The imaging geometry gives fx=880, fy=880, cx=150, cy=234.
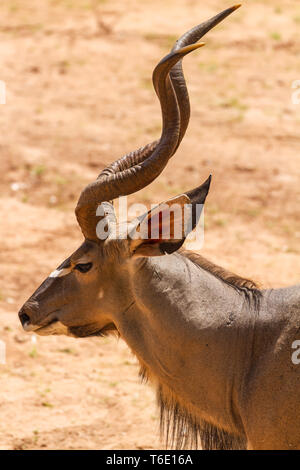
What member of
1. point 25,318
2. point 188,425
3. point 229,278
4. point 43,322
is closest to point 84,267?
point 43,322

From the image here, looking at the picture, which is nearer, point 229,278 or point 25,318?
point 229,278

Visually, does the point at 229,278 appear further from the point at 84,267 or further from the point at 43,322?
the point at 43,322

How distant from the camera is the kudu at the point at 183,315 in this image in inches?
237

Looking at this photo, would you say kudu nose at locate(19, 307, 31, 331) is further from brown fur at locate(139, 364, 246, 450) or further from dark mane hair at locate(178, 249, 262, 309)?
dark mane hair at locate(178, 249, 262, 309)

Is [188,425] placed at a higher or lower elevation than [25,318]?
lower

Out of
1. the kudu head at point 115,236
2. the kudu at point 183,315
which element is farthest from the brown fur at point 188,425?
the kudu head at point 115,236

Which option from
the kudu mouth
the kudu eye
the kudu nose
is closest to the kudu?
the kudu eye

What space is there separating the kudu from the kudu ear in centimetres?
1

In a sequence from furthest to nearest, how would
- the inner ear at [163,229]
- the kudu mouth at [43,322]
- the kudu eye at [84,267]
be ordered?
the kudu mouth at [43,322], the kudu eye at [84,267], the inner ear at [163,229]

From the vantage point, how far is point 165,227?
602 cm

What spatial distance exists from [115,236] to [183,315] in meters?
0.75

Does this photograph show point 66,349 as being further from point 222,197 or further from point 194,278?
point 222,197

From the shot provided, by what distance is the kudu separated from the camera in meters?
6.03

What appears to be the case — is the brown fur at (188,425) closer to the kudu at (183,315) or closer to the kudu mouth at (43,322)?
the kudu at (183,315)
